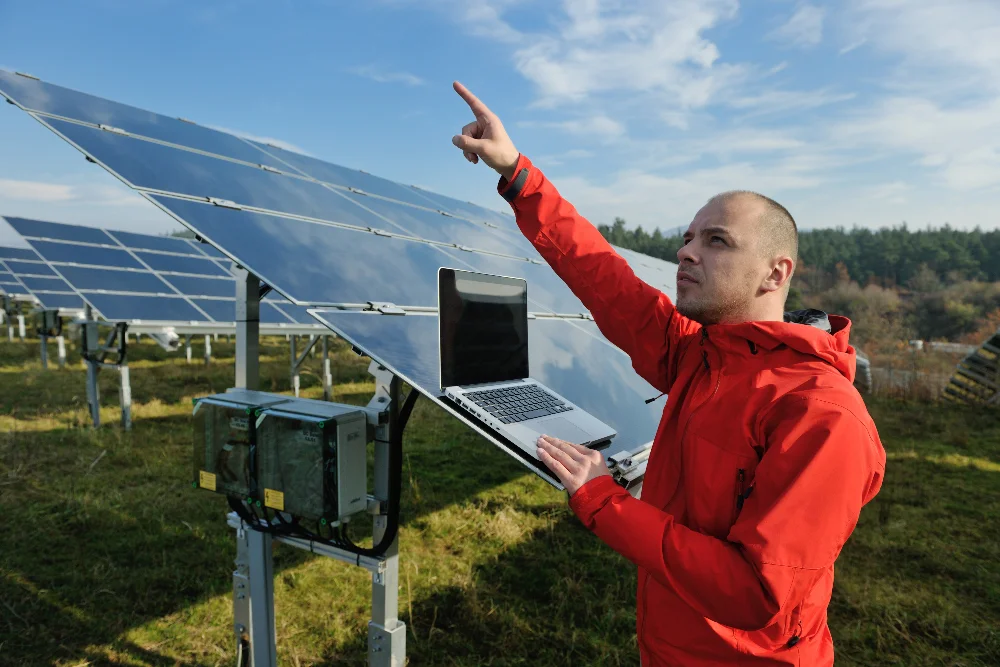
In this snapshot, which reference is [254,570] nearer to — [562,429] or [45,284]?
[562,429]

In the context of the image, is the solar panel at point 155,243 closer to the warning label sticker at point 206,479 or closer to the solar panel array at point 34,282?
the solar panel array at point 34,282

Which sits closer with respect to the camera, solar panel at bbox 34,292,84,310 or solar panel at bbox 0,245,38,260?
solar panel at bbox 34,292,84,310

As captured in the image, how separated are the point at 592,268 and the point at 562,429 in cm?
65

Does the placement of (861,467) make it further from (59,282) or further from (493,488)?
(59,282)

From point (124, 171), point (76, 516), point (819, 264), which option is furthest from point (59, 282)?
point (819, 264)

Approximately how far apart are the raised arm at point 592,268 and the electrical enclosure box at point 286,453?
3.90ft

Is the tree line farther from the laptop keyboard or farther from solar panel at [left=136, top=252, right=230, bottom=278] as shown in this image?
the laptop keyboard

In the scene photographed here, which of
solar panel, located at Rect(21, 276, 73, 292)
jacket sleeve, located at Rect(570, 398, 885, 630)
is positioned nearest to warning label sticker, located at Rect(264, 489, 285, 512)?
jacket sleeve, located at Rect(570, 398, 885, 630)

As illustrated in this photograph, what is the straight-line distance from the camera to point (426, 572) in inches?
193

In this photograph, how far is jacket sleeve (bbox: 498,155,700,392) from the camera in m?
2.23

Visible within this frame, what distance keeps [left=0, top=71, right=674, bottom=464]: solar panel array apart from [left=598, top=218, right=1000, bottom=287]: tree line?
45.6m

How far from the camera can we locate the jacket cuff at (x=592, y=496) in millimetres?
1604

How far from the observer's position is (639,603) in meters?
1.93

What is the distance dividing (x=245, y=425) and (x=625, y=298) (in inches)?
74.0
